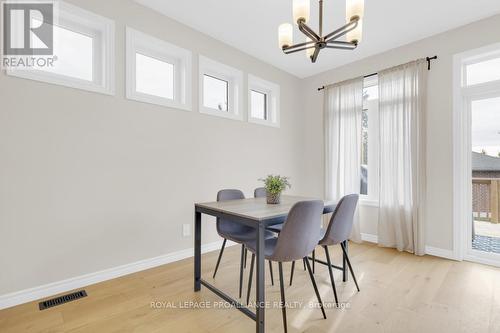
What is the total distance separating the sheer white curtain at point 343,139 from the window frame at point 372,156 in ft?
0.64

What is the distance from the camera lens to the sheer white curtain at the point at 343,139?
3.95 meters

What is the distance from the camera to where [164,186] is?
297cm

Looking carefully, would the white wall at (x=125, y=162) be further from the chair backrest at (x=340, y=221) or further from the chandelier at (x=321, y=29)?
the chair backrest at (x=340, y=221)

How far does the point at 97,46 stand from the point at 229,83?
177 centimetres

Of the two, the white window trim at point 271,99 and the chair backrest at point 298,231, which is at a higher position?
the white window trim at point 271,99

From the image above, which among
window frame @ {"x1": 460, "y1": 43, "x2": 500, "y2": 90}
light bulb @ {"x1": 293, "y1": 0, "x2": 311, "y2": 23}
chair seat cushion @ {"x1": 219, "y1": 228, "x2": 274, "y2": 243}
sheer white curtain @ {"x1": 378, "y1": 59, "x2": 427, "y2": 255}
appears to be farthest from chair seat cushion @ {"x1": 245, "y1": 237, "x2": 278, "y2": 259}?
window frame @ {"x1": 460, "y1": 43, "x2": 500, "y2": 90}

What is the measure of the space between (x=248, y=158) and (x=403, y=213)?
2350mm

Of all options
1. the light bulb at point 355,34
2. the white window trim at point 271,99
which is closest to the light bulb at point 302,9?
the light bulb at point 355,34

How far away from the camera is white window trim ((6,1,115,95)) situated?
228cm

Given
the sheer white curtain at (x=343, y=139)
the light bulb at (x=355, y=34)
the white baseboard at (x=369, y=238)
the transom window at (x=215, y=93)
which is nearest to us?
the light bulb at (x=355, y=34)

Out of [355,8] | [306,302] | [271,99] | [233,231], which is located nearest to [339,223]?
[306,302]

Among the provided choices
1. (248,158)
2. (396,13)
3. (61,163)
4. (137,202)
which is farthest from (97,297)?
(396,13)

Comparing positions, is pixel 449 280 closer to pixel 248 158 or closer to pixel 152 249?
pixel 248 158

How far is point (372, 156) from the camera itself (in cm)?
396
